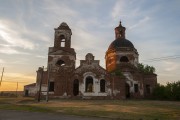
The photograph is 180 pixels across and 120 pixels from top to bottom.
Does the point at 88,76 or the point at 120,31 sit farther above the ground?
the point at 120,31

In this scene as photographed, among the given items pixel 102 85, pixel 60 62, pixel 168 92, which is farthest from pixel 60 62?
pixel 168 92

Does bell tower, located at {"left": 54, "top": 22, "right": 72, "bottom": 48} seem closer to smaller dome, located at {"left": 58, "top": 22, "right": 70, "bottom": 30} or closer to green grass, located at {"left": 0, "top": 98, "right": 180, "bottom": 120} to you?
smaller dome, located at {"left": 58, "top": 22, "right": 70, "bottom": 30}

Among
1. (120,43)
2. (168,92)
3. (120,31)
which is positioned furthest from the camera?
(120,31)

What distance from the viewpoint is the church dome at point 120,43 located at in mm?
36844

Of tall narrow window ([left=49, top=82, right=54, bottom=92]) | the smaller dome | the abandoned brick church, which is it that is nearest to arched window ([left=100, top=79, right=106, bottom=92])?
the abandoned brick church

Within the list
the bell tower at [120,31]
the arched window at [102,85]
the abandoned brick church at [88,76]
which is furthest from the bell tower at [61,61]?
the bell tower at [120,31]

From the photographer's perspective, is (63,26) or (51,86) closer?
(51,86)

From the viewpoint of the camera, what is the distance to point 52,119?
427 inches

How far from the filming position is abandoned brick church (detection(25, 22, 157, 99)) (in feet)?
101

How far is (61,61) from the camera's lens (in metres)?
33.2

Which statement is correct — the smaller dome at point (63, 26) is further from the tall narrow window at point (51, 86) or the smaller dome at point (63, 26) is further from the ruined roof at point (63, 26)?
the tall narrow window at point (51, 86)

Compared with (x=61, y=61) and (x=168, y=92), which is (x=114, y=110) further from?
(x=168, y=92)

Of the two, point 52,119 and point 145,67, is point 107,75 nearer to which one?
point 145,67

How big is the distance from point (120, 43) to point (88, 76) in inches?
399
